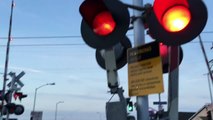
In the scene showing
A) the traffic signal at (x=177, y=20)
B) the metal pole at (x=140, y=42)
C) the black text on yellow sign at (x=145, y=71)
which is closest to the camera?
the traffic signal at (x=177, y=20)

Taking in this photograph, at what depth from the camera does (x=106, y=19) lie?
390 cm

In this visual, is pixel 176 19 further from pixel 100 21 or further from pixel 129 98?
pixel 129 98

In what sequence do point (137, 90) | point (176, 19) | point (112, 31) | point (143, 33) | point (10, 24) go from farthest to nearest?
1. point (10, 24)
2. point (143, 33)
3. point (137, 90)
4. point (112, 31)
5. point (176, 19)

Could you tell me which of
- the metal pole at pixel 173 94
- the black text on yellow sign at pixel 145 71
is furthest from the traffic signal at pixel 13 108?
the metal pole at pixel 173 94

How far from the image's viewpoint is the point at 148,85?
159 inches

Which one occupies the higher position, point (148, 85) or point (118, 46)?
point (118, 46)

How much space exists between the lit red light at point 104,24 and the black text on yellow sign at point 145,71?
51 cm

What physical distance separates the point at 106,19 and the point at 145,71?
0.66 m

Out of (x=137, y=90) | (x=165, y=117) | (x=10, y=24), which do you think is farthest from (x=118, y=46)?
(x=10, y=24)

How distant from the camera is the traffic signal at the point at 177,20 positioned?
3.46m

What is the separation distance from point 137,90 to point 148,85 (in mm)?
184

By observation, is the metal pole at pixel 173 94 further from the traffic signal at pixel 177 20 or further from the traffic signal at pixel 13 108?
the traffic signal at pixel 13 108

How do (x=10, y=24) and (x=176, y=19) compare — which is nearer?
(x=176, y=19)

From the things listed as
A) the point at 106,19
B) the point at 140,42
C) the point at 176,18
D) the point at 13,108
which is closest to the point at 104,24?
the point at 106,19
